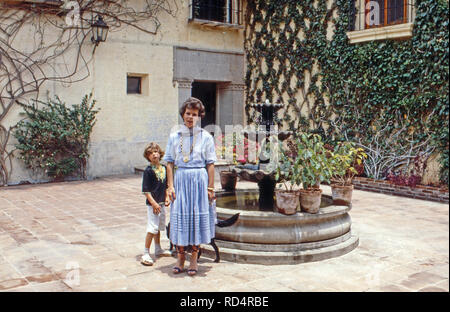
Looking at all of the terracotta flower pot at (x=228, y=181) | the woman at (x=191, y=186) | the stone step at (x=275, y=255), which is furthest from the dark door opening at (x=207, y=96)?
the woman at (x=191, y=186)

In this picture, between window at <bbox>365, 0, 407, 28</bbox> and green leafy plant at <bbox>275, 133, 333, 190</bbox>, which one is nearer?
green leafy plant at <bbox>275, 133, 333, 190</bbox>

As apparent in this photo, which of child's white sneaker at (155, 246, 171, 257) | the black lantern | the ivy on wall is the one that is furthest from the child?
the black lantern

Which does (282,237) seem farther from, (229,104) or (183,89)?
(229,104)

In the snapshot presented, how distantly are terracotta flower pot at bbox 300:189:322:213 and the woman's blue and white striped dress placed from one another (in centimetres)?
111

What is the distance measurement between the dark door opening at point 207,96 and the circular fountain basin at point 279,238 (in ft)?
28.2

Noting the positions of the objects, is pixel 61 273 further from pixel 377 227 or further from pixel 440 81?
pixel 440 81

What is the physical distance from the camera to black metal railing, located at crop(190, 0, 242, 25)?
39.9ft

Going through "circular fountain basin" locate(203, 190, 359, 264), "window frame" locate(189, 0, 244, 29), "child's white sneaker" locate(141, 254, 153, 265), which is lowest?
"child's white sneaker" locate(141, 254, 153, 265)

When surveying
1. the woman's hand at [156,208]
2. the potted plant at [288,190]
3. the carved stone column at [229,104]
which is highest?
the carved stone column at [229,104]

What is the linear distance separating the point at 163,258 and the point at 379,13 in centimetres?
735

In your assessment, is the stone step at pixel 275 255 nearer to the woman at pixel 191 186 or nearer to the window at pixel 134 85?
the woman at pixel 191 186

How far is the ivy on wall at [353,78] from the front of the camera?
8.22 m

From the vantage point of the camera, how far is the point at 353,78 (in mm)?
9664

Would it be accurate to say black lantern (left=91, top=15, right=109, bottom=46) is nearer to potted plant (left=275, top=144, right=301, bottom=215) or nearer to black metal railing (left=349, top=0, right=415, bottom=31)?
black metal railing (left=349, top=0, right=415, bottom=31)
